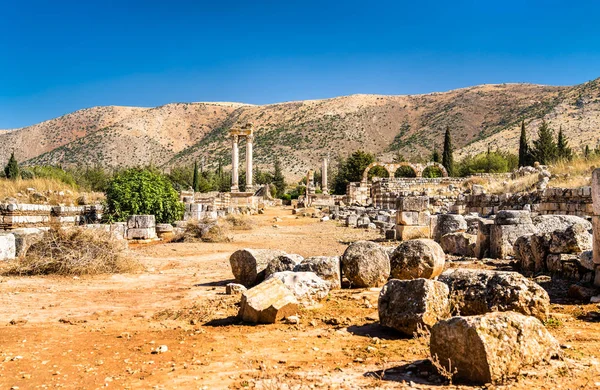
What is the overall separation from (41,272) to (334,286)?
19.3 ft

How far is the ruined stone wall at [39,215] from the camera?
45.4ft

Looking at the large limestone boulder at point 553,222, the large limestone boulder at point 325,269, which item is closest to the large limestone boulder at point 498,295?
the large limestone boulder at point 325,269

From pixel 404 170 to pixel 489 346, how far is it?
5456 cm

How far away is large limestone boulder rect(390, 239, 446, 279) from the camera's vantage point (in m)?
7.48

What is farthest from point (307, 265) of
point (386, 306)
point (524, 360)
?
point (524, 360)

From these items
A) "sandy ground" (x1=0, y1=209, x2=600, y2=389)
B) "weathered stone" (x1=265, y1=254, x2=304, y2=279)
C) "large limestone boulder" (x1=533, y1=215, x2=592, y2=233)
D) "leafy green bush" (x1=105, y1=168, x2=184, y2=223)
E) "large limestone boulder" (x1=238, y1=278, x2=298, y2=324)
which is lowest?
"sandy ground" (x1=0, y1=209, x2=600, y2=389)

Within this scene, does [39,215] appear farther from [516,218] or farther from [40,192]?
[516,218]

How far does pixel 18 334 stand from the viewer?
5.35 m

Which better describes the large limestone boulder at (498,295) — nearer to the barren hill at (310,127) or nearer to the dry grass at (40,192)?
the dry grass at (40,192)

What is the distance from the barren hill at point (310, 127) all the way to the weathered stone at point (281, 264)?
65128 mm

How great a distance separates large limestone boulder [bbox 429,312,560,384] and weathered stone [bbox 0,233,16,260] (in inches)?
383

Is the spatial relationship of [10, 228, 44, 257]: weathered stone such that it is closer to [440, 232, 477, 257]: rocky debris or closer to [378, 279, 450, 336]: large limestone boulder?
[378, 279, 450, 336]: large limestone boulder

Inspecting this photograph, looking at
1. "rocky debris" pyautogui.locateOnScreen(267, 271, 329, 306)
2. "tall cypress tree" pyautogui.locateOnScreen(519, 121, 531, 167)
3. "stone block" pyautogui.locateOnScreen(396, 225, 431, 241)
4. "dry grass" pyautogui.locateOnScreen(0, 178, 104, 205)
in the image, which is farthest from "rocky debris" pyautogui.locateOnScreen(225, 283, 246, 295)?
"tall cypress tree" pyautogui.locateOnScreen(519, 121, 531, 167)

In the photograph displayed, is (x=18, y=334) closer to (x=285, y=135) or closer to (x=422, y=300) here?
(x=422, y=300)
